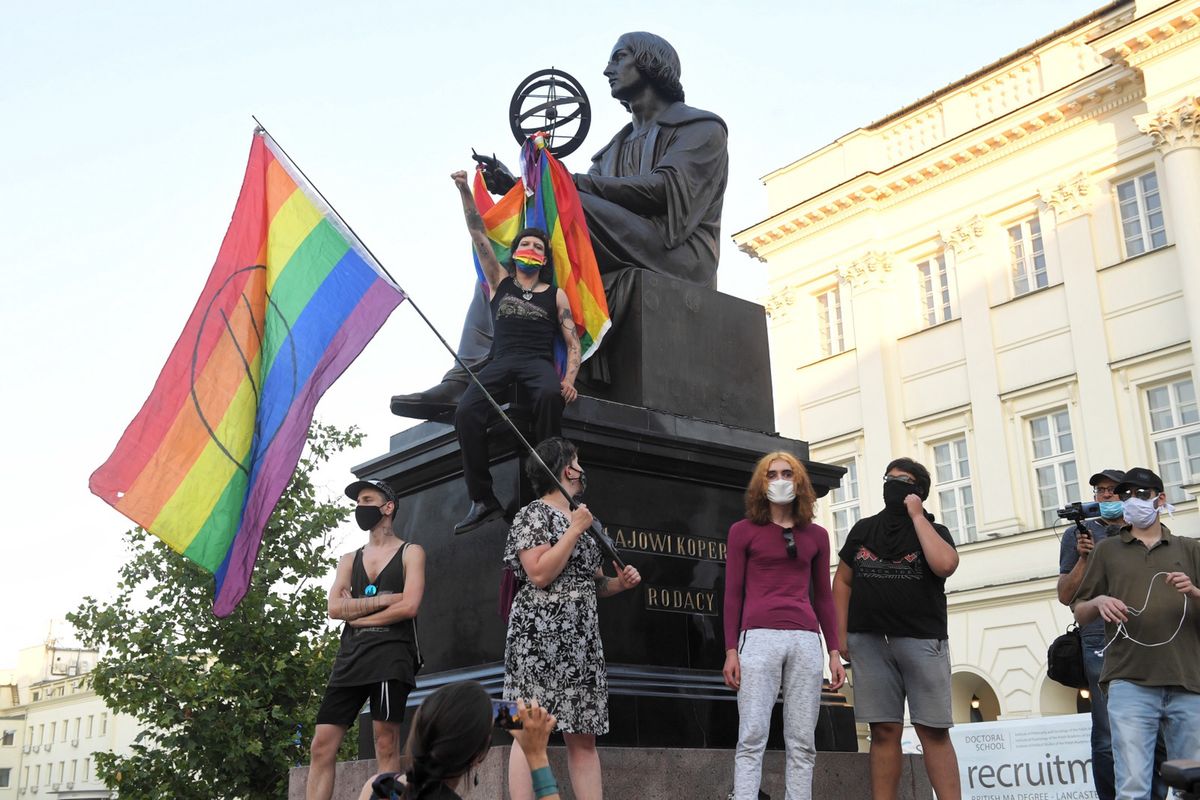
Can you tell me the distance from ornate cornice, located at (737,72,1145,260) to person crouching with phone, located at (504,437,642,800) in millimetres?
22868

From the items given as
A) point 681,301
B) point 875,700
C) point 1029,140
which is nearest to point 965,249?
point 1029,140

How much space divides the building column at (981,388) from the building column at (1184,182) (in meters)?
4.11

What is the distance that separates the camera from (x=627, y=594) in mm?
6125

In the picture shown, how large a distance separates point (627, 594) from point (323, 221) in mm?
2362

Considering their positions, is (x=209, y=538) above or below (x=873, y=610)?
above

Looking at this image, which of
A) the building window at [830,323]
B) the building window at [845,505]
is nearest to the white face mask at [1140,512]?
the building window at [845,505]

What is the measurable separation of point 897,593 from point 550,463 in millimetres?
1688

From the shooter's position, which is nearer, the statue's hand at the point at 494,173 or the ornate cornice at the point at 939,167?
the statue's hand at the point at 494,173

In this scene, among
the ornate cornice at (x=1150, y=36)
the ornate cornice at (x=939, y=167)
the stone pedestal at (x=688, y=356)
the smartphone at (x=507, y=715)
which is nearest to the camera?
the smartphone at (x=507, y=715)

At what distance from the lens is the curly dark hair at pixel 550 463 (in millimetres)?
5188

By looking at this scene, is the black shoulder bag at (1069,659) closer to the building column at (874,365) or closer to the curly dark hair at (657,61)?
the curly dark hair at (657,61)

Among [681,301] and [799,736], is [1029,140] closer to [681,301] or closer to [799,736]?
[681,301]

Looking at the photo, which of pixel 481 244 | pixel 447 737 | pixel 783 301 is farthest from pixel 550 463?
pixel 783 301

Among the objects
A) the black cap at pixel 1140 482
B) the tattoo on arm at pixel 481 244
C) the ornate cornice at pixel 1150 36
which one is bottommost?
the black cap at pixel 1140 482
